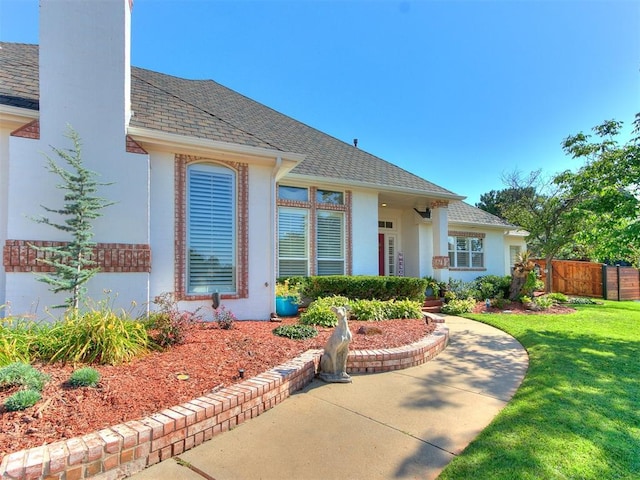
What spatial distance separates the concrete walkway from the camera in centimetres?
258

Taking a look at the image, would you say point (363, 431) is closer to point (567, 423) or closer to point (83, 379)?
point (567, 423)

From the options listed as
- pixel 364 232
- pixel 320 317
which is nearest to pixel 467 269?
pixel 364 232

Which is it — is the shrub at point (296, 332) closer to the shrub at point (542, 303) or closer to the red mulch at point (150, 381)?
the red mulch at point (150, 381)

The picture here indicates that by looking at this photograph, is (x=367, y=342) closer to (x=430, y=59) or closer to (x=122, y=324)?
(x=122, y=324)

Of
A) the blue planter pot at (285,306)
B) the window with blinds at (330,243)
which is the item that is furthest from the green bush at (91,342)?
the window with blinds at (330,243)

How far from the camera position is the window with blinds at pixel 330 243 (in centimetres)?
1079

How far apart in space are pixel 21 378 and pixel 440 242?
42.4 ft

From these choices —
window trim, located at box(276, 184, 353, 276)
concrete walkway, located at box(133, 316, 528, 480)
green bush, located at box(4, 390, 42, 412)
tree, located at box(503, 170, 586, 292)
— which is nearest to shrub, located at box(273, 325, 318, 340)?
concrete walkway, located at box(133, 316, 528, 480)

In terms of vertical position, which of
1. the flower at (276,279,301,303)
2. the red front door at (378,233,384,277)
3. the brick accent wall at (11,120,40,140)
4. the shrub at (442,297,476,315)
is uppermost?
the brick accent wall at (11,120,40,140)

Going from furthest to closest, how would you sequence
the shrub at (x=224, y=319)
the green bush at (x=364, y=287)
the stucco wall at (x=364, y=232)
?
the stucco wall at (x=364, y=232) < the green bush at (x=364, y=287) < the shrub at (x=224, y=319)

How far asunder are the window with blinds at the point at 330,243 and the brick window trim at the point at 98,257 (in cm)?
562

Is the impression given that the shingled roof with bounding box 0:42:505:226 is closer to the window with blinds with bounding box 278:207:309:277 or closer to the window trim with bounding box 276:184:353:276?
the window trim with bounding box 276:184:353:276

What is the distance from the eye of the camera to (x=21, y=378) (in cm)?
317

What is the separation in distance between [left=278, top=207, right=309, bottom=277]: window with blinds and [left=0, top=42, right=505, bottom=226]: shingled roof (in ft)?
4.35
